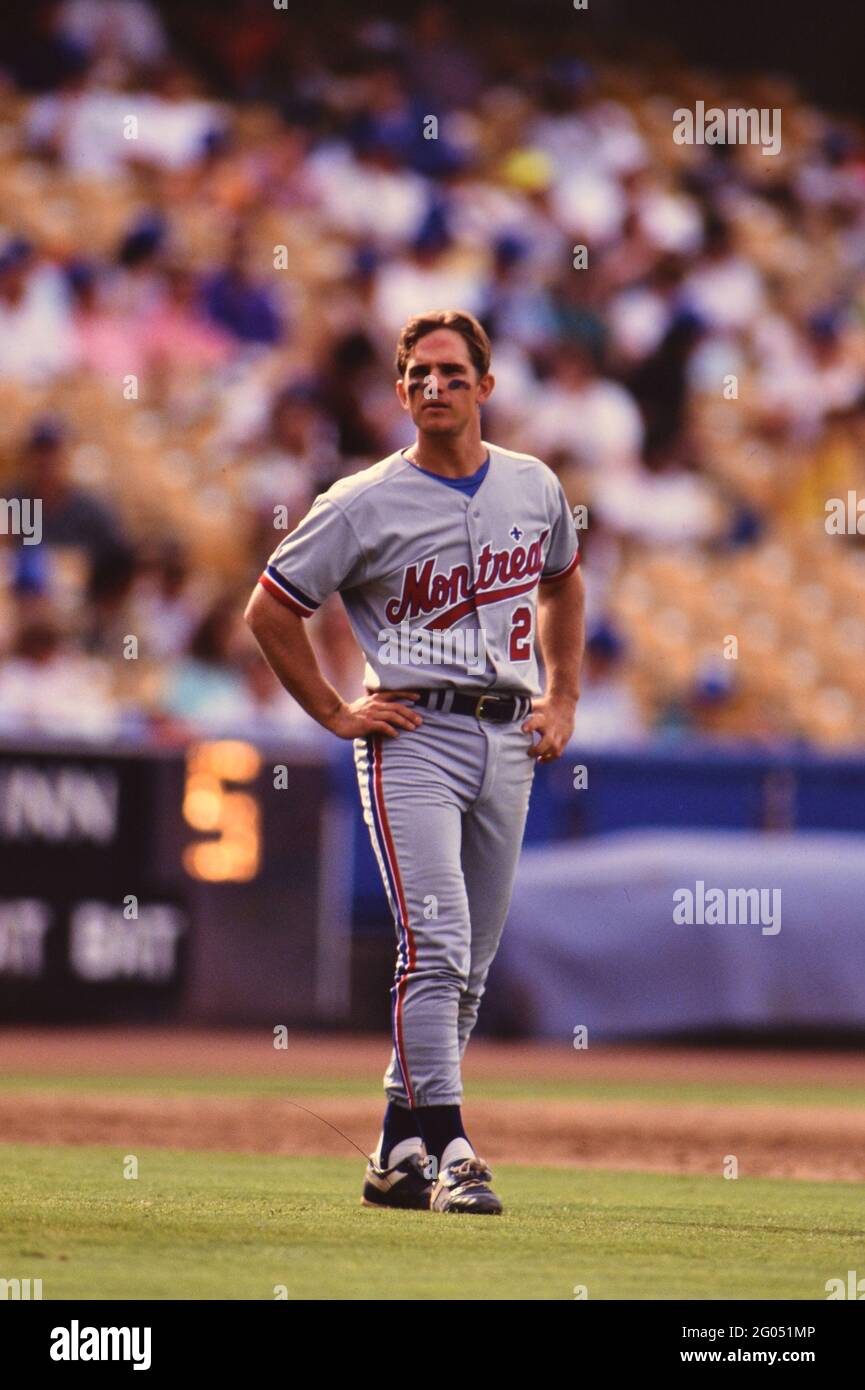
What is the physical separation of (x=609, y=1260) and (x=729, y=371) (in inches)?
510

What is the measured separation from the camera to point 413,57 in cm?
1886

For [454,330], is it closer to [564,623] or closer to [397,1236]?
[564,623]

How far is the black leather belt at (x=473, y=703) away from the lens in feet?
16.6

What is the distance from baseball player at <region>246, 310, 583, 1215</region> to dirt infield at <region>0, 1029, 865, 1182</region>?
1.67m

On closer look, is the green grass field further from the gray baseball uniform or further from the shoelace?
the gray baseball uniform

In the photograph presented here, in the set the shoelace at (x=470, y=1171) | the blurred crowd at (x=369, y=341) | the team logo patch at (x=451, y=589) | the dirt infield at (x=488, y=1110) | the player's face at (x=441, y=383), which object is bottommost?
the shoelace at (x=470, y=1171)

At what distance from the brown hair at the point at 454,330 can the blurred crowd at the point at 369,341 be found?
5.59 meters

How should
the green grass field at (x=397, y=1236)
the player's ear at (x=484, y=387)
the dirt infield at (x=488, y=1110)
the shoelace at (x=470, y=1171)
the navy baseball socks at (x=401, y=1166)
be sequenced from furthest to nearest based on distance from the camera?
the dirt infield at (x=488, y=1110)
the player's ear at (x=484, y=387)
the navy baseball socks at (x=401, y=1166)
the shoelace at (x=470, y=1171)
the green grass field at (x=397, y=1236)

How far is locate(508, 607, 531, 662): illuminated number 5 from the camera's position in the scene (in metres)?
5.18

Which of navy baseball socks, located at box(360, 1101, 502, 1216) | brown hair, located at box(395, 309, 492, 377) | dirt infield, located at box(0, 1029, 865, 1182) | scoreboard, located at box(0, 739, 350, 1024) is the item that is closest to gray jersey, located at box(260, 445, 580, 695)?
brown hair, located at box(395, 309, 492, 377)

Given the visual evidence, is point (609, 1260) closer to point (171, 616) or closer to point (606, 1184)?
point (606, 1184)

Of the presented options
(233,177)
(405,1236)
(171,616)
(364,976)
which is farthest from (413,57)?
(405,1236)

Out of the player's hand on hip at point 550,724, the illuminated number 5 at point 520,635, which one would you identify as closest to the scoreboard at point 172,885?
the player's hand on hip at point 550,724

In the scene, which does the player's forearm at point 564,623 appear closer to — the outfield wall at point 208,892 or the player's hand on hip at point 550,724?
the player's hand on hip at point 550,724
